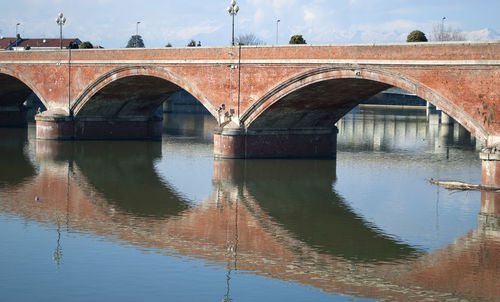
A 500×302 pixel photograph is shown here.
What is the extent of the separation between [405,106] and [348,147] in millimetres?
50774

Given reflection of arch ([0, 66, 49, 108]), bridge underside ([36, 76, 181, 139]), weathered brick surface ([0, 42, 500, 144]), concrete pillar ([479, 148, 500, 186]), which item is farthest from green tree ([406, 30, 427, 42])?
reflection of arch ([0, 66, 49, 108])

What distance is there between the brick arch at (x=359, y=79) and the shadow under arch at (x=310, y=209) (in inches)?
125

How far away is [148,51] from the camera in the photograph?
43156mm

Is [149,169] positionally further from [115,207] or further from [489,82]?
[489,82]

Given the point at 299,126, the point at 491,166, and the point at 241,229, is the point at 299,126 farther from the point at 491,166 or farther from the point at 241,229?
the point at 241,229

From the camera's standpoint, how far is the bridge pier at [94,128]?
47969mm

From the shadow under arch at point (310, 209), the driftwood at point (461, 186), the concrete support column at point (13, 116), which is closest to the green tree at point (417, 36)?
the driftwood at point (461, 186)

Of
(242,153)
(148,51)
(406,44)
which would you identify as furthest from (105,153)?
(406,44)

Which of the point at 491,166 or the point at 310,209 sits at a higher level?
the point at 491,166

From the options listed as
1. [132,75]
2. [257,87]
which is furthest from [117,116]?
[257,87]

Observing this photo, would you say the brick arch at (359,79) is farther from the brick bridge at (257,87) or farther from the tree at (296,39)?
the tree at (296,39)

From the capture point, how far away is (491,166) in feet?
93.1

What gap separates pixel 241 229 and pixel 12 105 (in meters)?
41.8

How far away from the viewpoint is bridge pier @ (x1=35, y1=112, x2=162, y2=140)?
4797 cm
